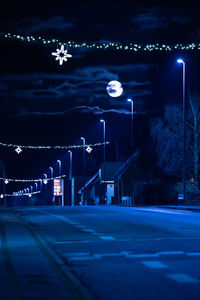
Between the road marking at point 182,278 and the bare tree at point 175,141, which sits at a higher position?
the bare tree at point 175,141

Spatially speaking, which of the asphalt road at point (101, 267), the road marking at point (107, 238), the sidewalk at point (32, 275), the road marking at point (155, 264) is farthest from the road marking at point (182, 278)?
the road marking at point (107, 238)

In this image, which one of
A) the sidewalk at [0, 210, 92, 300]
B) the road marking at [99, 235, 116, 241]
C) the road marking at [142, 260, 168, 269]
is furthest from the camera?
the road marking at [99, 235, 116, 241]

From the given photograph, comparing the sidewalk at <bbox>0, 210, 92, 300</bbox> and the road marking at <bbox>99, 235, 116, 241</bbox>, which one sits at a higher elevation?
the road marking at <bbox>99, 235, 116, 241</bbox>

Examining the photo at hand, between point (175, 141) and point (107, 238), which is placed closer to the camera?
point (107, 238)

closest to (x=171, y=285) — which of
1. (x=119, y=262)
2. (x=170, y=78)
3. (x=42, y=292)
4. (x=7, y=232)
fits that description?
(x=42, y=292)

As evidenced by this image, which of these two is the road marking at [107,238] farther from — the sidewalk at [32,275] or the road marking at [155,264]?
the road marking at [155,264]

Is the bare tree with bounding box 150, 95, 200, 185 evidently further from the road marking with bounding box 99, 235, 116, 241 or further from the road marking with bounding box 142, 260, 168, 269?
the road marking with bounding box 142, 260, 168, 269

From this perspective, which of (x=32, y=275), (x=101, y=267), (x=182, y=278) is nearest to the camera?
(x=182, y=278)

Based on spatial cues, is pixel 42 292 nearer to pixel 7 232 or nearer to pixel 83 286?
pixel 83 286

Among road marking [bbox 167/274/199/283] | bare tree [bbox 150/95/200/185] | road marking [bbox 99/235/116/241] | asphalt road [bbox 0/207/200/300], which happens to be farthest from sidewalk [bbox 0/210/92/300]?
bare tree [bbox 150/95/200/185]

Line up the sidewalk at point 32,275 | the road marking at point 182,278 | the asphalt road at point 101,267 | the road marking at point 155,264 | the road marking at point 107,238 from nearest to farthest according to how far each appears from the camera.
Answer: the sidewalk at point 32,275
the asphalt road at point 101,267
the road marking at point 182,278
the road marking at point 155,264
the road marking at point 107,238

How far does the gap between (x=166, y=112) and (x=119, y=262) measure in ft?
131

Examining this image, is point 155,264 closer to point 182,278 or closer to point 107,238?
point 182,278

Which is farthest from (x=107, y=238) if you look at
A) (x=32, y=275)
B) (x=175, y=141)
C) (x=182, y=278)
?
(x=175, y=141)
